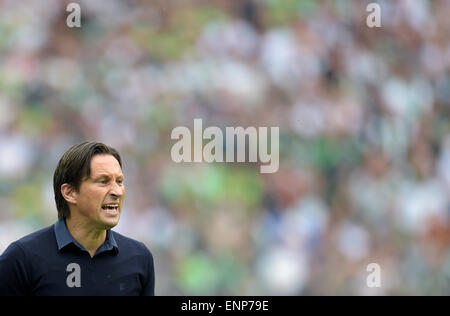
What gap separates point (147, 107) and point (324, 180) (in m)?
1.03

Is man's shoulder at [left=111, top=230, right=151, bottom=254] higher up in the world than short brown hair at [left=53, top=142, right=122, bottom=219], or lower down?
lower down

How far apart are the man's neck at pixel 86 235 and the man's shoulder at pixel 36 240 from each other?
0.13 feet

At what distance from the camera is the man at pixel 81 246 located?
136 centimetres

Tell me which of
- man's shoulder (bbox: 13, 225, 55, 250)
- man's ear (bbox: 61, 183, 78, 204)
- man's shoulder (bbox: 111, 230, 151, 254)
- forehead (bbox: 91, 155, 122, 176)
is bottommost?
man's shoulder (bbox: 111, 230, 151, 254)

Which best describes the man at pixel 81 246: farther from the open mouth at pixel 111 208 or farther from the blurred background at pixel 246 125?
the blurred background at pixel 246 125

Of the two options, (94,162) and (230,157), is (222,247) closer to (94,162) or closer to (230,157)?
(230,157)

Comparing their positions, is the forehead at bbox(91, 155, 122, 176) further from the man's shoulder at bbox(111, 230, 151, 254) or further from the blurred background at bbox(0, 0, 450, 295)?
the blurred background at bbox(0, 0, 450, 295)

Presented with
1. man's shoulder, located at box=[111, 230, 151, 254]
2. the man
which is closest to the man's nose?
the man

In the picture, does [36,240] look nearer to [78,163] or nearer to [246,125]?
[78,163]

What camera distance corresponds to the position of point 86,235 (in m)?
1.45

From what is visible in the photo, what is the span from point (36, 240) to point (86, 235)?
0.31 ft

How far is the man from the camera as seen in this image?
1363 millimetres
